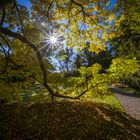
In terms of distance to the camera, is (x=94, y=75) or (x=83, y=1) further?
(x=94, y=75)

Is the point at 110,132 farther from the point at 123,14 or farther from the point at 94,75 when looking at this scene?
the point at 123,14

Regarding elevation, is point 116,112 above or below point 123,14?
below

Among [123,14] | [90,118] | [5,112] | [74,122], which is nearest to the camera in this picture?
[123,14]

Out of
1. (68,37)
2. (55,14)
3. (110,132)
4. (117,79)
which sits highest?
(55,14)

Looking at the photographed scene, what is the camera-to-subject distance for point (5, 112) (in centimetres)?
993

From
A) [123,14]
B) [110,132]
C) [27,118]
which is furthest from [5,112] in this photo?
[123,14]

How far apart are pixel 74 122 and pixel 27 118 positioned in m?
2.59

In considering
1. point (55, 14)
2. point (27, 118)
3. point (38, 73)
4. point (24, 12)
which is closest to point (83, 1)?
point (55, 14)

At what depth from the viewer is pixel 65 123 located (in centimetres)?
805

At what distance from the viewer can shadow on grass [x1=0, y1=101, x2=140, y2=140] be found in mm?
6914

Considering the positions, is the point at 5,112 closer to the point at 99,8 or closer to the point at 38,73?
the point at 38,73

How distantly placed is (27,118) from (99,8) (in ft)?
21.5

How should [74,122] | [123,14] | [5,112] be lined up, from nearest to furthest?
[123,14] < [74,122] < [5,112]

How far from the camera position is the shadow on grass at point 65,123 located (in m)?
6.91
